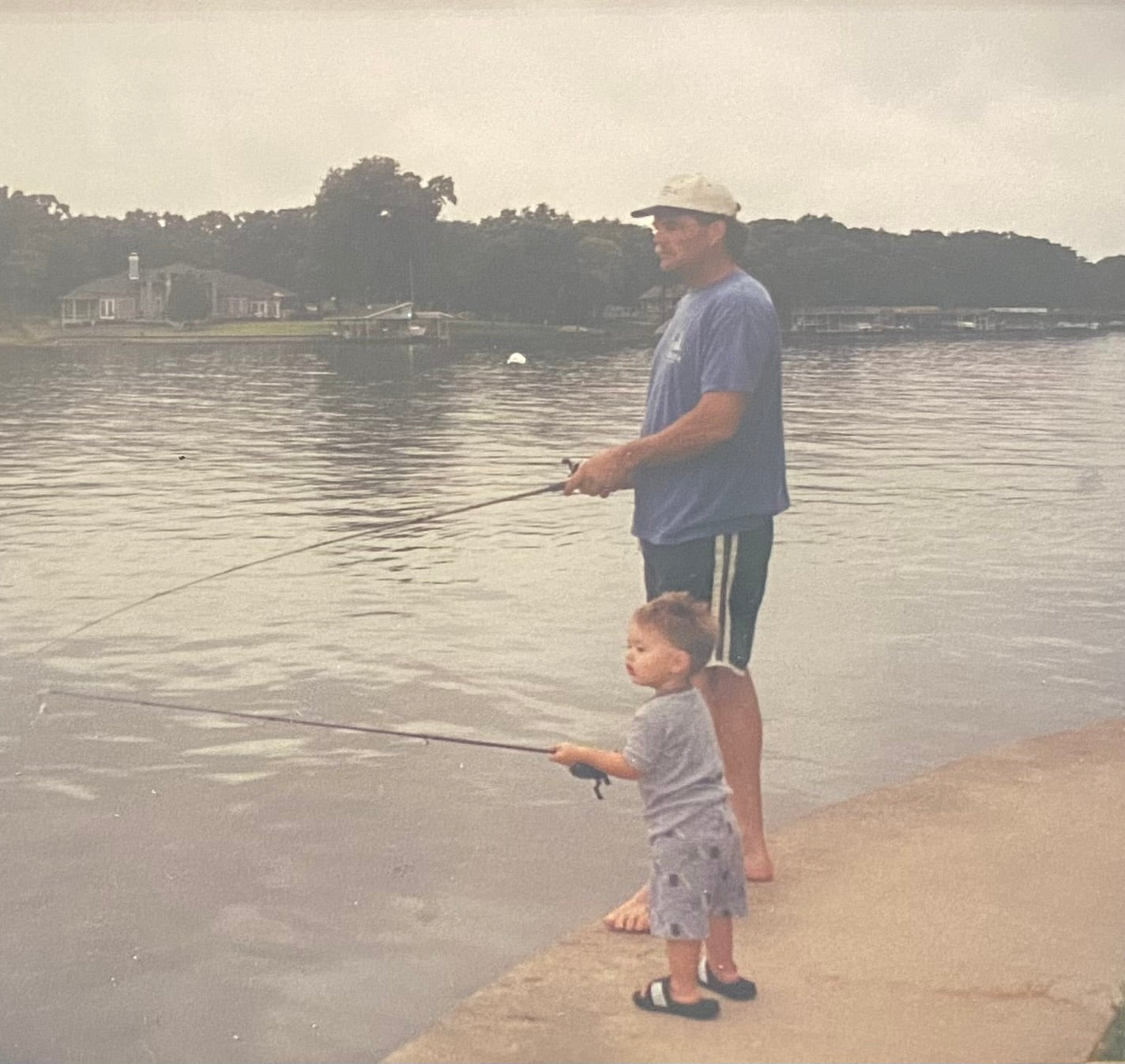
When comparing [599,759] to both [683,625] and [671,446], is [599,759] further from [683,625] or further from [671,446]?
[671,446]

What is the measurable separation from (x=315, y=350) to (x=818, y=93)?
1.62 meters

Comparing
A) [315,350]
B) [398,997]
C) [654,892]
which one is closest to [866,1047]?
[654,892]

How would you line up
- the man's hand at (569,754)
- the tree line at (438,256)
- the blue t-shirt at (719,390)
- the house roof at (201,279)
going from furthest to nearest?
the house roof at (201,279) → the tree line at (438,256) → the blue t-shirt at (719,390) → the man's hand at (569,754)

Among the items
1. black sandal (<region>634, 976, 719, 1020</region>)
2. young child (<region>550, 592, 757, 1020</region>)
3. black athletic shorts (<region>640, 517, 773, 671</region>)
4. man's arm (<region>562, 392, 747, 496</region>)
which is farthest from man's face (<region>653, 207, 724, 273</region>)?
black sandal (<region>634, 976, 719, 1020</region>)

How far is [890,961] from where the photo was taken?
2621mm

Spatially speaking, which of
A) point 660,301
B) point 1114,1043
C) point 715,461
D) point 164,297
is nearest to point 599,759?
point 715,461

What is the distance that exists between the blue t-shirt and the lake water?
79 centimetres

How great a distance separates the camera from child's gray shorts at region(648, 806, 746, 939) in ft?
7.87

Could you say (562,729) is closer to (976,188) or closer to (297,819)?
(297,819)

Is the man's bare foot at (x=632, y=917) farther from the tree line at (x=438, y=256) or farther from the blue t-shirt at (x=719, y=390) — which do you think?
the tree line at (x=438, y=256)

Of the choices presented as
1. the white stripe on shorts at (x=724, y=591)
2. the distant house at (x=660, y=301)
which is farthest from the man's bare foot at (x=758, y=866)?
the distant house at (x=660, y=301)

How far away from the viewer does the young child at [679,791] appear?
2.41m

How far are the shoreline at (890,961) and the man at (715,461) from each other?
218 mm

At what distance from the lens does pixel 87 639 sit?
488 centimetres
